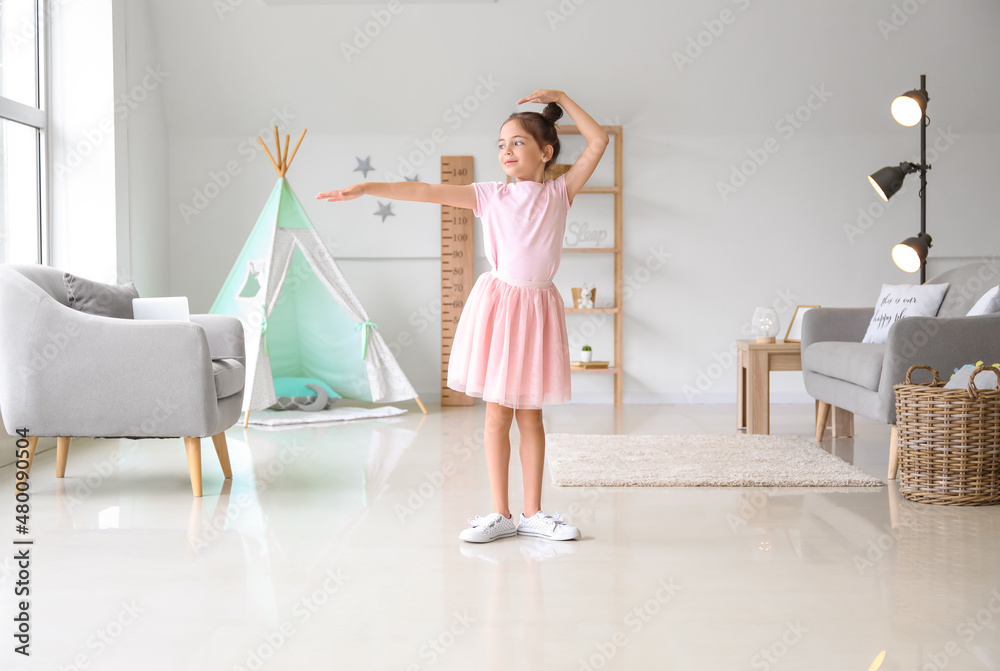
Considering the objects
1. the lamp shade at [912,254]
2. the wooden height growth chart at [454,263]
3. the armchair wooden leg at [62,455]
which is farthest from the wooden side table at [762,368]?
the armchair wooden leg at [62,455]

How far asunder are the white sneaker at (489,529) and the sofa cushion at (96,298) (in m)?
1.55

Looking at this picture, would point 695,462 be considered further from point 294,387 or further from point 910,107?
point 294,387

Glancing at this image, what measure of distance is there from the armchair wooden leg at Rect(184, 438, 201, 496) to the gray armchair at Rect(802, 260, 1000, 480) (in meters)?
2.34

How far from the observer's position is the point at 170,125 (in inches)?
205

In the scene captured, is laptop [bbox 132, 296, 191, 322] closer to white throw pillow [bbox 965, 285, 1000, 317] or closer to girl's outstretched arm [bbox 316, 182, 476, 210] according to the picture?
girl's outstretched arm [bbox 316, 182, 476, 210]

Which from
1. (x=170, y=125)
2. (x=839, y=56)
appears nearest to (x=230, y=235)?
(x=170, y=125)

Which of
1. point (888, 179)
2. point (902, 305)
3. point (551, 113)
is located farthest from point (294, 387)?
point (888, 179)

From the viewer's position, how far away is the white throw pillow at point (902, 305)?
3.46 metres

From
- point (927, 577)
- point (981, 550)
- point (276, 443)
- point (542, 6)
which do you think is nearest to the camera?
point (927, 577)

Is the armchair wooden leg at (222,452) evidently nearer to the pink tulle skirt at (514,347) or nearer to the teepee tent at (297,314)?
the pink tulle skirt at (514,347)

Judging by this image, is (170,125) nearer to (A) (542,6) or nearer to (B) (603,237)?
(A) (542,6)

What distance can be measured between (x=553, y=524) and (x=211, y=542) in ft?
2.91

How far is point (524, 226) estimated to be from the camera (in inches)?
83.4

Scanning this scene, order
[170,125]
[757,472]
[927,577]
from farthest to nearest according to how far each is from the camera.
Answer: [170,125] → [757,472] → [927,577]
